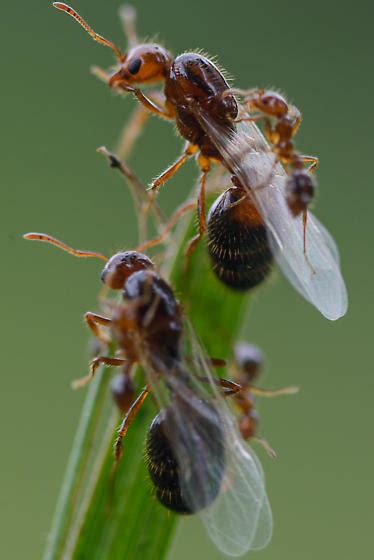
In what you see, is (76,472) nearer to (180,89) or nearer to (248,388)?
(248,388)

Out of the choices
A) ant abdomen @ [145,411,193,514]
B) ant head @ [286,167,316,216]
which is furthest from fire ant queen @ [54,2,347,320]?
ant abdomen @ [145,411,193,514]

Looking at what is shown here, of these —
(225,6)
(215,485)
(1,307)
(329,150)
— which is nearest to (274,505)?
(1,307)

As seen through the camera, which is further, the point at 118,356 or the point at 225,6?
the point at 225,6

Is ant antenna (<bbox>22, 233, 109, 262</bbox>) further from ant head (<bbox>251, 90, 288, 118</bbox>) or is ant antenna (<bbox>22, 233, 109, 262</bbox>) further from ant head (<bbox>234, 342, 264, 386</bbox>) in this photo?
ant head (<bbox>234, 342, 264, 386</bbox>)

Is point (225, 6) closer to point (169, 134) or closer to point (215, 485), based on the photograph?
point (169, 134)

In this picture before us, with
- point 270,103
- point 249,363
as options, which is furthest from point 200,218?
point 249,363

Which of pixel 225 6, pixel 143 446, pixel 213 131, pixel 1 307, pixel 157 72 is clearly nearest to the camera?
pixel 143 446
